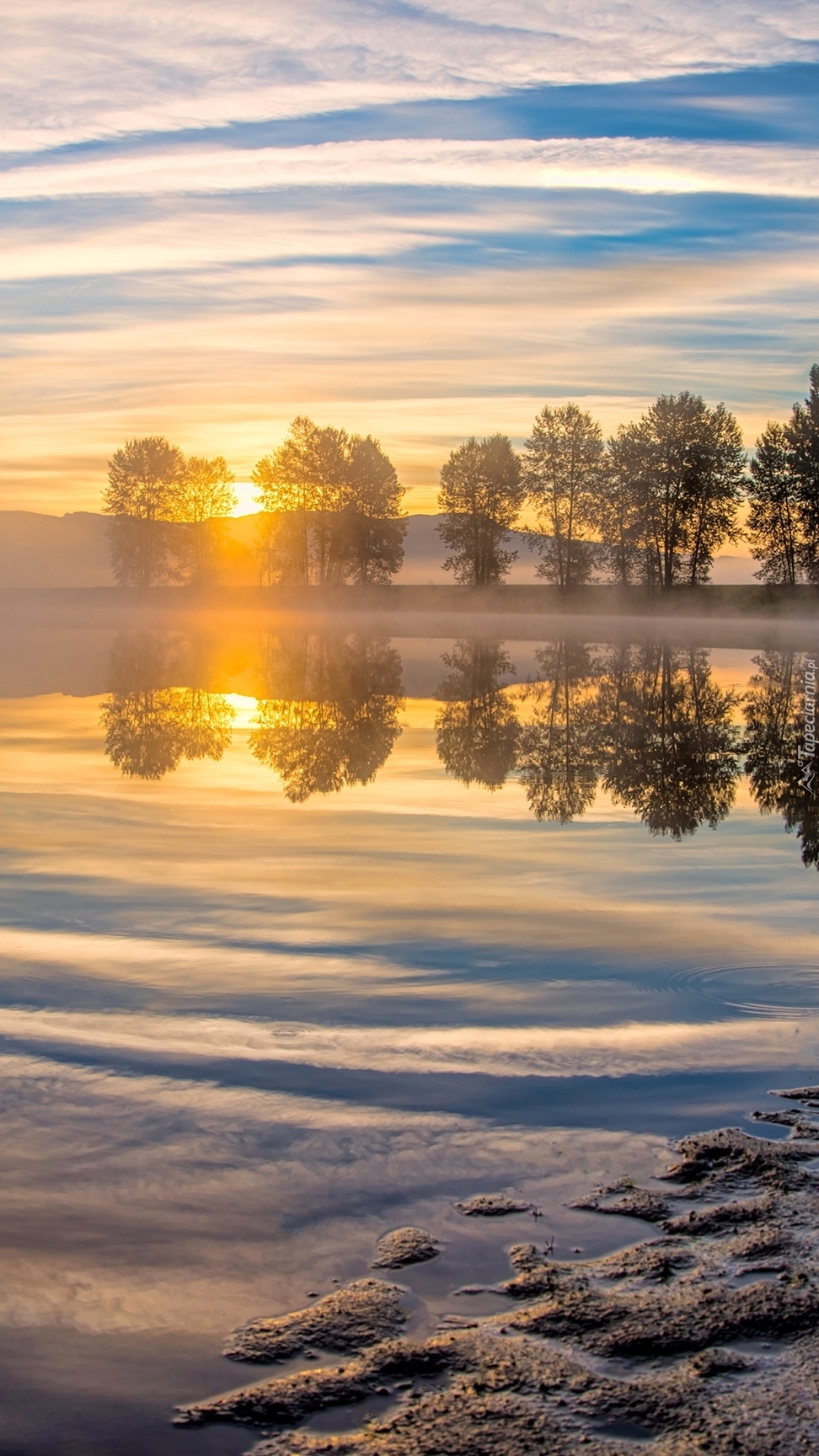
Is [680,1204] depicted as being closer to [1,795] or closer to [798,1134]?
[798,1134]

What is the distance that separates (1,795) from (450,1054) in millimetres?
8711

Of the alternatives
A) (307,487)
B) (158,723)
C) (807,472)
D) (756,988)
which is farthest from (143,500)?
(756,988)

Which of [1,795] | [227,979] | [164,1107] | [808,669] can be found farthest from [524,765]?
[808,669]

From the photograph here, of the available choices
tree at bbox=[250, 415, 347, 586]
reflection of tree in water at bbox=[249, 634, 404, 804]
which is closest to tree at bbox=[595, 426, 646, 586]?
tree at bbox=[250, 415, 347, 586]

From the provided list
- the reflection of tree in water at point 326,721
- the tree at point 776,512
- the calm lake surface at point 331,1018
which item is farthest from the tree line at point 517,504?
the calm lake surface at point 331,1018

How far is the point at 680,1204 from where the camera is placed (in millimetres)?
4727

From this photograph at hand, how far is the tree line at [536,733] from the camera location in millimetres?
14164

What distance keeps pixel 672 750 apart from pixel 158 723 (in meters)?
8.02

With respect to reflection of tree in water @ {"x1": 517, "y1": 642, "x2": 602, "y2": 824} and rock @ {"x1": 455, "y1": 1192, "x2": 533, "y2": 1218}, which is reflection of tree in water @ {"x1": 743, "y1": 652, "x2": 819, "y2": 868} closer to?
reflection of tree in water @ {"x1": 517, "y1": 642, "x2": 602, "y2": 824}

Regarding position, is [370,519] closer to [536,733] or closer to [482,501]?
[482,501]

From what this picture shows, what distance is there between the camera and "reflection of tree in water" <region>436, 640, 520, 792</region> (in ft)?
52.0
